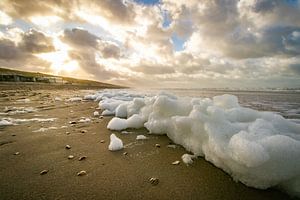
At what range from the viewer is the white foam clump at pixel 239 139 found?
1642 mm

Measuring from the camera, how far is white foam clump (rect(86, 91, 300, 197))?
64.6 inches

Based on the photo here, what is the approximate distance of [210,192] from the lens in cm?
167

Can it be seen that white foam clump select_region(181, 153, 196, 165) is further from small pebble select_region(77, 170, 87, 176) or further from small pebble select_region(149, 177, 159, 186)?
small pebble select_region(77, 170, 87, 176)

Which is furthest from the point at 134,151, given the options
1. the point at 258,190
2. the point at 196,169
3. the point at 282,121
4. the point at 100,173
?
the point at 282,121

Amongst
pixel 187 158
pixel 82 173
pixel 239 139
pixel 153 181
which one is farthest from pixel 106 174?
pixel 239 139

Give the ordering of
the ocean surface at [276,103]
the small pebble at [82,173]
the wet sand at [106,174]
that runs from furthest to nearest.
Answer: the ocean surface at [276,103], the small pebble at [82,173], the wet sand at [106,174]

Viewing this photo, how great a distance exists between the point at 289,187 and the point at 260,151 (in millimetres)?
449

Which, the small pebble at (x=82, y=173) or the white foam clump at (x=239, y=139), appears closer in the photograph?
the white foam clump at (x=239, y=139)

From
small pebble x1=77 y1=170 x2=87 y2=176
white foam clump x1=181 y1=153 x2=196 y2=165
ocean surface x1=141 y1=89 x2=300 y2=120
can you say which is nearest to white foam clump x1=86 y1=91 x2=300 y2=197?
white foam clump x1=181 y1=153 x2=196 y2=165

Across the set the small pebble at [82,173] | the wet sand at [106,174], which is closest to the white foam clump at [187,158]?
the wet sand at [106,174]

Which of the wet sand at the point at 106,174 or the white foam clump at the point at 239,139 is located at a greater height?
the white foam clump at the point at 239,139

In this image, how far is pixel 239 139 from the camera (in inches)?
71.6

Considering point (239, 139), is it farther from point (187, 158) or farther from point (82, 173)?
point (82, 173)

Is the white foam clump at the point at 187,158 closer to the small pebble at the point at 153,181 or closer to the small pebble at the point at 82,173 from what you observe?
the small pebble at the point at 153,181
